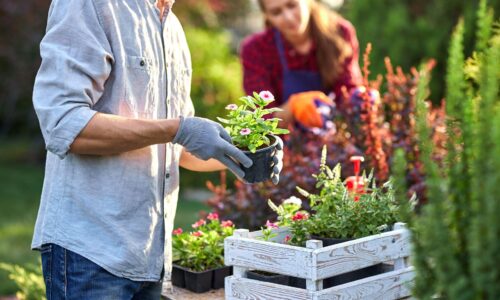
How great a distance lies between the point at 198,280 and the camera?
8.74ft

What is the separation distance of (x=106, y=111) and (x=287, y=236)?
0.69 m

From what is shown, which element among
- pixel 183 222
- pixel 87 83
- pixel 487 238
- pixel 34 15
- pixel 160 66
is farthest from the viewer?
pixel 34 15

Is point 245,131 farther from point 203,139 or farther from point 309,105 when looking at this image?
point 309,105

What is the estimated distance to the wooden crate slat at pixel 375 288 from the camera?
7.29 feet

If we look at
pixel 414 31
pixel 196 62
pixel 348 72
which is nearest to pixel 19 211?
pixel 196 62

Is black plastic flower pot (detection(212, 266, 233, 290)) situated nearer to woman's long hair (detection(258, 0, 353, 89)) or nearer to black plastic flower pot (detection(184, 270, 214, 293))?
black plastic flower pot (detection(184, 270, 214, 293))

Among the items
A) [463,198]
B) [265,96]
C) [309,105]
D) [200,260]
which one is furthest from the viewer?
[309,105]

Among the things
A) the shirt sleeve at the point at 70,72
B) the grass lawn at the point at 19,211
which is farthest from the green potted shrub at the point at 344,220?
the grass lawn at the point at 19,211

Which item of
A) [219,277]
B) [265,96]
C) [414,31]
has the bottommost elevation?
[219,277]

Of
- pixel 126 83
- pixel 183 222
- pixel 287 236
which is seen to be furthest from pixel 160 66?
pixel 183 222

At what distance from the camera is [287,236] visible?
248 centimetres

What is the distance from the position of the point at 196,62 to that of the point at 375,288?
6740 mm

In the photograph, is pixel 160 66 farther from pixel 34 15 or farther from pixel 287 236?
pixel 34 15

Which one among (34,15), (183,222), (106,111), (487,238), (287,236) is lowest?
(183,222)
